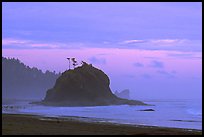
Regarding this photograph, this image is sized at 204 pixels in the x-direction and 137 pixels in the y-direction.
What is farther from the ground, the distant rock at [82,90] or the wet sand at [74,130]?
the distant rock at [82,90]

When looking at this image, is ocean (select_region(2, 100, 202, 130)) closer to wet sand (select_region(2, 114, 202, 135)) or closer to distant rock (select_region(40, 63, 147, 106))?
wet sand (select_region(2, 114, 202, 135))

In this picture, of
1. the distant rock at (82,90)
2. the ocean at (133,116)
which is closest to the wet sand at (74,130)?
the ocean at (133,116)

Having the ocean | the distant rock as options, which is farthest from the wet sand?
the distant rock

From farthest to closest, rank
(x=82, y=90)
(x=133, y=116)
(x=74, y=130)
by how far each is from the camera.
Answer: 1. (x=82, y=90)
2. (x=133, y=116)
3. (x=74, y=130)

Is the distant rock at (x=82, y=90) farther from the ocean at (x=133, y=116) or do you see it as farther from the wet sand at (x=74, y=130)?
the wet sand at (x=74, y=130)

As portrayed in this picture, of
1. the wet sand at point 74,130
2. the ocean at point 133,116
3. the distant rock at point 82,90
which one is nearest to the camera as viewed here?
the wet sand at point 74,130

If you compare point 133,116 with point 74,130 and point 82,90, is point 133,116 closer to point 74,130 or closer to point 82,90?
point 74,130

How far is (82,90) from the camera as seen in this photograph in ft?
467

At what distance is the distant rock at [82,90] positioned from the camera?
138 metres

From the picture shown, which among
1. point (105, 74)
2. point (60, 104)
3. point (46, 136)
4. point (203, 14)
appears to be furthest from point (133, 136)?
point (105, 74)

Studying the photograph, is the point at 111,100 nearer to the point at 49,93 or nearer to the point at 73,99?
the point at 73,99

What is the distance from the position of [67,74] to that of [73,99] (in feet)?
31.9

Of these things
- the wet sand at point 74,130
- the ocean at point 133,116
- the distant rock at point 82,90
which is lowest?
the wet sand at point 74,130

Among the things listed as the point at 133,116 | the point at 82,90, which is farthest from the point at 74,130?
the point at 82,90
